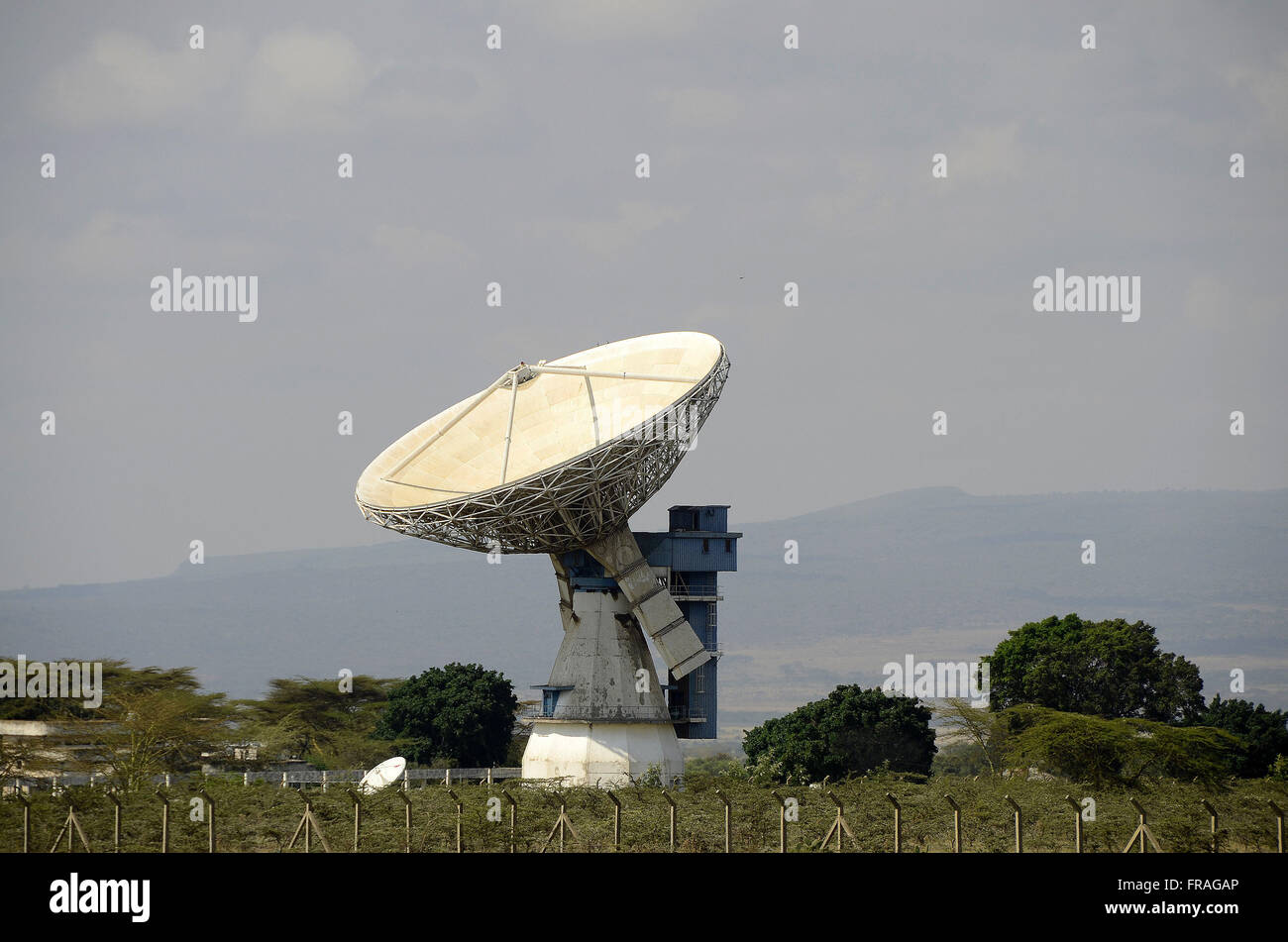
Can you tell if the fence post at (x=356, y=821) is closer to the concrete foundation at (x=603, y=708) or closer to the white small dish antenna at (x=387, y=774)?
the white small dish antenna at (x=387, y=774)

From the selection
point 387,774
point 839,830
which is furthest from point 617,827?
point 387,774

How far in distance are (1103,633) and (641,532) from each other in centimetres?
3587

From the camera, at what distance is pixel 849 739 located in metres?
78.5

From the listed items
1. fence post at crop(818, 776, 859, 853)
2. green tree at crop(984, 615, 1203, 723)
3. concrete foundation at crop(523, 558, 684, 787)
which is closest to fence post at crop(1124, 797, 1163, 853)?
fence post at crop(818, 776, 859, 853)

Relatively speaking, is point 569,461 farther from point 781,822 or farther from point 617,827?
point 617,827

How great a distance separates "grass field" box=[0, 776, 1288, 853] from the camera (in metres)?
39.9

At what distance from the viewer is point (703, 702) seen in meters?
66.2

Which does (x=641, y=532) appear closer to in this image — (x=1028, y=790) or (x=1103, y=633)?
(x=1028, y=790)

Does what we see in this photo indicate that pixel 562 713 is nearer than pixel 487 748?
Yes

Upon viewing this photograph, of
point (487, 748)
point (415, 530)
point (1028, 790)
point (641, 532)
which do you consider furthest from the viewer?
point (487, 748)

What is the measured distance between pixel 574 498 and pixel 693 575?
12.0m

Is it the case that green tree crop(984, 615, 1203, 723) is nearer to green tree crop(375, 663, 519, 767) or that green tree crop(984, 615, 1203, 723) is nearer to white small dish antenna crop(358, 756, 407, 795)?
green tree crop(375, 663, 519, 767)
